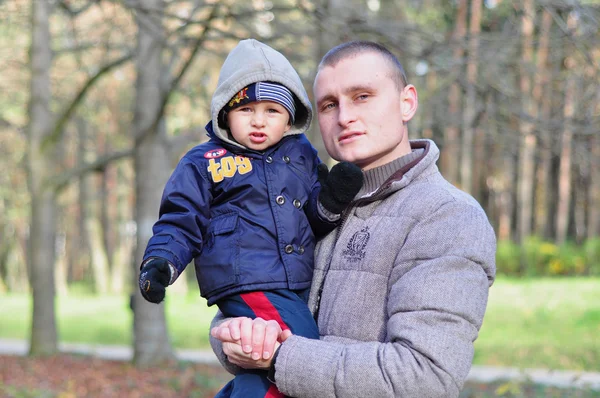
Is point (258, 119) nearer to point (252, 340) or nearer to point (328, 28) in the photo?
point (252, 340)

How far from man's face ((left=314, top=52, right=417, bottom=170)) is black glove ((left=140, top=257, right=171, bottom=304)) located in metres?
0.68

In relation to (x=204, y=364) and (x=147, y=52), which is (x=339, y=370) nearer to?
(x=147, y=52)

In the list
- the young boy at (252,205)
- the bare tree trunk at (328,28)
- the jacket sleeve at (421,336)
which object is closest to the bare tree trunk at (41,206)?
the bare tree trunk at (328,28)

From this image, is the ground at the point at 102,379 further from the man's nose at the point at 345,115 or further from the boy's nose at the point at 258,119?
the man's nose at the point at 345,115

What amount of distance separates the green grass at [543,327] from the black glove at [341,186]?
7892mm

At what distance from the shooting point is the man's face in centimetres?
231

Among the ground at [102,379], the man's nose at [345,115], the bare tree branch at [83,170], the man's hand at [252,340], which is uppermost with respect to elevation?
the bare tree branch at [83,170]

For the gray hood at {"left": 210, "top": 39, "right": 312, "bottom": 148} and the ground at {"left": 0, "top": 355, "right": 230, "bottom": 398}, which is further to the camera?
the ground at {"left": 0, "top": 355, "right": 230, "bottom": 398}

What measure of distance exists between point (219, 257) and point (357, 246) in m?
0.47

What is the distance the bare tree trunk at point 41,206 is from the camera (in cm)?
1122

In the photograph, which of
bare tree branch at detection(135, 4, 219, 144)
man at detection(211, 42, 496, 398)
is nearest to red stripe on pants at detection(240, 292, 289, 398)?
man at detection(211, 42, 496, 398)

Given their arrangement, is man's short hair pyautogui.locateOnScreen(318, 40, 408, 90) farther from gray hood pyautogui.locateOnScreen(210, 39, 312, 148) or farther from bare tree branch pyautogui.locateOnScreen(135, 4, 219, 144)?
bare tree branch pyautogui.locateOnScreen(135, 4, 219, 144)

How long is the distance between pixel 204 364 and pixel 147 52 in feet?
14.4

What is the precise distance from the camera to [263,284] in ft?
7.79
